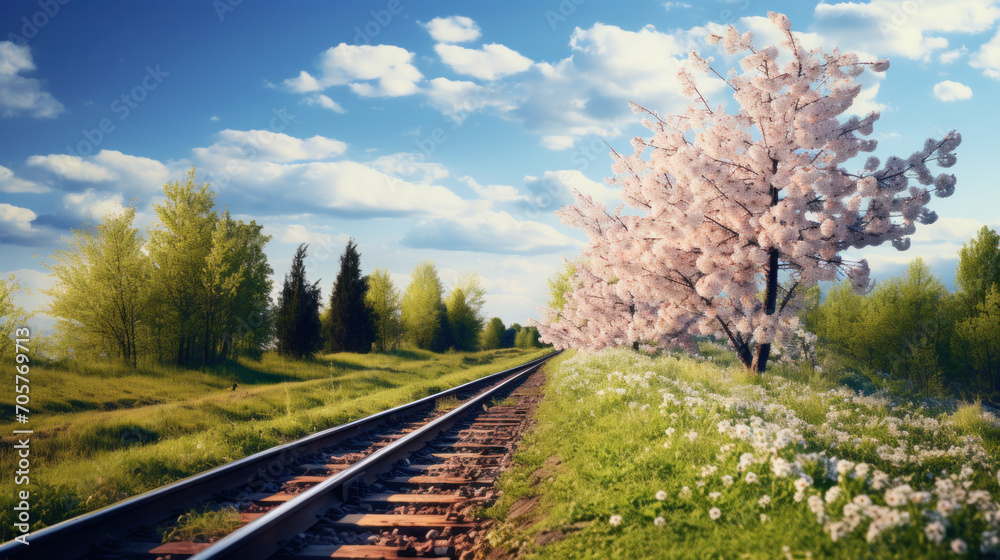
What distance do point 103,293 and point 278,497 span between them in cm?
2154

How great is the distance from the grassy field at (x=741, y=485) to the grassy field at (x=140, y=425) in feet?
15.5

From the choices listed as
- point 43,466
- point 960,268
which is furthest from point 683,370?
point 960,268

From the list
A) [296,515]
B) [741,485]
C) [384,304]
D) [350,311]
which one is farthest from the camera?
[384,304]

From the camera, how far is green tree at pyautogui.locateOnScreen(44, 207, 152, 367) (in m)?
20.6

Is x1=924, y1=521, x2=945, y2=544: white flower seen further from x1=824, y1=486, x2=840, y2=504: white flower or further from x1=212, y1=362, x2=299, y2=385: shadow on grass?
x1=212, y1=362, x2=299, y2=385: shadow on grass

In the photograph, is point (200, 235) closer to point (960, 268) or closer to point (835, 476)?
point (835, 476)

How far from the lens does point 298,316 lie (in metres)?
32.4

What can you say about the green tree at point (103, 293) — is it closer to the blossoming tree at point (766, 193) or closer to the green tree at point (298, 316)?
the green tree at point (298, 316)

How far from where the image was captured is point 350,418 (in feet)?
34.8

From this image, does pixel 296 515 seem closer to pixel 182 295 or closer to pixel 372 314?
pixel 182 295

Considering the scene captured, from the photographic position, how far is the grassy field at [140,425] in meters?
5.82

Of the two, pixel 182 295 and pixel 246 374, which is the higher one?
pixel 182 295

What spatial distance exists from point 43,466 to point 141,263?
1884 centimetres

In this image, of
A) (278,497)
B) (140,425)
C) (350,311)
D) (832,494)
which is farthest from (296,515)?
(350,311)
